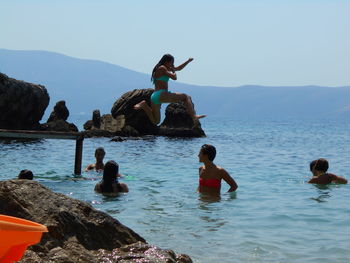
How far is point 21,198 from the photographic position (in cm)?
586

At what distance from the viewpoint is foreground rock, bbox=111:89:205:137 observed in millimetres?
51562

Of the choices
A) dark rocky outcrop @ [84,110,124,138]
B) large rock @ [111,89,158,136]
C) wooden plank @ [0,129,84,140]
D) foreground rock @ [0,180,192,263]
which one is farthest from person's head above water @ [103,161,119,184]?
large rock @ [111,89,158,136]

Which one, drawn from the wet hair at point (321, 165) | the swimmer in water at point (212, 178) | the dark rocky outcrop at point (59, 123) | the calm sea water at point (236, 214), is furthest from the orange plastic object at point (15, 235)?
the dark rocky outcrop at point (59, 123)

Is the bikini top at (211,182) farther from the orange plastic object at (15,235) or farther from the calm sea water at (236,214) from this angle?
the orange plastic object at (15,235)

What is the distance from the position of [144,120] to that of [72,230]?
47323mm

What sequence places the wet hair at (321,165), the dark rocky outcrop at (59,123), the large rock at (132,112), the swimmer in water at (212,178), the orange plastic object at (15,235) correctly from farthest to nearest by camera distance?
the large rock at (132,112) → the dark rocky outcrop at (59,123) → the wet hair at (321,165) → the swimmer in water at (212,178) → the orange plastic object at (15,235)

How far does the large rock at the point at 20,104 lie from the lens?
4500 cm

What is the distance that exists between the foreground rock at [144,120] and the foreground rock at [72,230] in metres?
44.2

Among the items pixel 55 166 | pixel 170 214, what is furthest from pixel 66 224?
pixel 55 166

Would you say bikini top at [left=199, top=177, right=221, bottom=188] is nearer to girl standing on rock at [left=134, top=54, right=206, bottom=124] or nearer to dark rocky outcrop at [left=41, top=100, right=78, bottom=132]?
girl standing on rock at [left=134, top=54, right=206, bottom=124]

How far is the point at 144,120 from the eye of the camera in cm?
5306

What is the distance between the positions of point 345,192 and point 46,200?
37.1 ft

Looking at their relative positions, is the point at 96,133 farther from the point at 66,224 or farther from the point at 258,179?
the point at 66,224

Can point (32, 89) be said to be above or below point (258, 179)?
above
